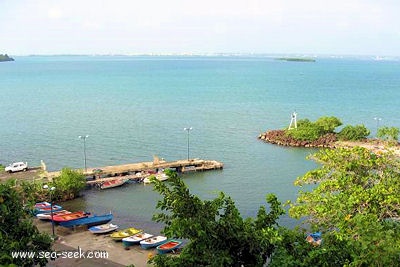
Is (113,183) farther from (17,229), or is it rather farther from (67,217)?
(17,229)

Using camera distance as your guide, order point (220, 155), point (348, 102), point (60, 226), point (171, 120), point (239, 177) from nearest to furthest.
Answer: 1. point (60, 226)
2. point (239, 177)
3. point (220, 155)
4. point (171, 120)
5. point (348, 102)

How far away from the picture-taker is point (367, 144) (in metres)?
48.8

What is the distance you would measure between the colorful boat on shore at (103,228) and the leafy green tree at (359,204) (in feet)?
44.0

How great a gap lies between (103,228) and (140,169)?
1383cm

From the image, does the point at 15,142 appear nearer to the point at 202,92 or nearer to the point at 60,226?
the point at 60,226

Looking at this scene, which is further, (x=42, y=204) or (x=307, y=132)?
(x=307, y=132)

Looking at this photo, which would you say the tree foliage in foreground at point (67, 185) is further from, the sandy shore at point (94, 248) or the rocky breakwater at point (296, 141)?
the rocky breakwater at point (296, 141)

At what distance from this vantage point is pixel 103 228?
26.7 metres

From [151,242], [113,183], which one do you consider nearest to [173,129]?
[113,183]

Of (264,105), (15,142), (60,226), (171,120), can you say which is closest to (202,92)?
(264,105)

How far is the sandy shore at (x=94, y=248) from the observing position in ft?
72.4

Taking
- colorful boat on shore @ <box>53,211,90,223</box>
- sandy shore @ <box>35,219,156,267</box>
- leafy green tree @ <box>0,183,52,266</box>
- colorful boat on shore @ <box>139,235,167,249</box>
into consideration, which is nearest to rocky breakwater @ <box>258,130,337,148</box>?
colorful boat on shore @ <box>53,211,90,223</box>

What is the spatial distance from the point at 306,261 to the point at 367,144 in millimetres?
42038

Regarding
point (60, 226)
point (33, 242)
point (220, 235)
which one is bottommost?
point (60, 226)
